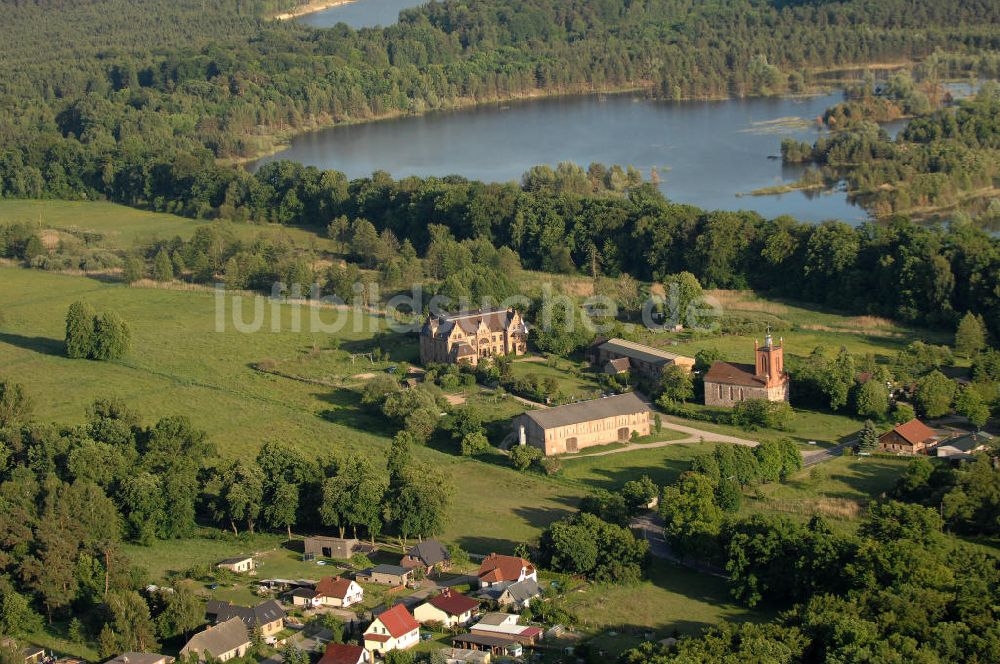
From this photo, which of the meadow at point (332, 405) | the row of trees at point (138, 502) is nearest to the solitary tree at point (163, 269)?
the meadow at point (332, 405)

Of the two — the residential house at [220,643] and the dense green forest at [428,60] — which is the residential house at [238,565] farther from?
the dense green forest at [428,60]

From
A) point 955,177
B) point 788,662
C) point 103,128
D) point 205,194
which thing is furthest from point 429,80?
point 788,662

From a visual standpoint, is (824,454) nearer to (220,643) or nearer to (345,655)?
(345,655)

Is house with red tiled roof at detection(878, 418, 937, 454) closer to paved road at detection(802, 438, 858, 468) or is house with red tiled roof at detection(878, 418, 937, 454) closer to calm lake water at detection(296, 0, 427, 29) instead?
paved road at detection(802, 438, 858, 468)

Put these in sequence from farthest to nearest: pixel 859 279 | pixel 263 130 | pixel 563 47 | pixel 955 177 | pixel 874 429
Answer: pixel 563 47 → pixel 263 130 → pixel 955 177 → pixel 859 279 → pixel 874 429

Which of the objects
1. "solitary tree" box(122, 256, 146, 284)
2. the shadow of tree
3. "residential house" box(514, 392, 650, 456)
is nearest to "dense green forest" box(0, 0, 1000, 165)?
"solitary tree" box(122, 256, 146, 284)

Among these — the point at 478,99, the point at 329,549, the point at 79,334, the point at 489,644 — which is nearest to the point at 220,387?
the point at 79,334

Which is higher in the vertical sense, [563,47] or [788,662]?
[563,47]

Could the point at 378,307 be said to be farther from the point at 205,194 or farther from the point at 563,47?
the point at 563,47

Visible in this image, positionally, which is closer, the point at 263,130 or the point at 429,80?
the point at 263,130
